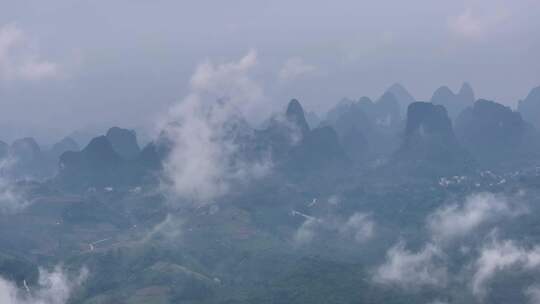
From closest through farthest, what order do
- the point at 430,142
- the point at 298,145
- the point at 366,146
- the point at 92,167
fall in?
1. the point at 430,142
2. the point at 298,145
3. the point at 92,167
4. the point at 366,146

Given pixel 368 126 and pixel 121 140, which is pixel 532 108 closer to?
pixel 368 126

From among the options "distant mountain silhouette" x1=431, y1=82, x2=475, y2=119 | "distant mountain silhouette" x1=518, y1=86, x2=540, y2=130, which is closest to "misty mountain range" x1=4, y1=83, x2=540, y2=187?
"distant mountain silhouette" x1=518, y1=86, x2=540, y2=130

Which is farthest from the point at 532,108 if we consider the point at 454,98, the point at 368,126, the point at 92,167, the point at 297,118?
the point at 92,167

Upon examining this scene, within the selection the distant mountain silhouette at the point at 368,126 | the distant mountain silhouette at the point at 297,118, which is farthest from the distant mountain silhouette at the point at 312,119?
the distant mountain silhouette at the point at 297,118

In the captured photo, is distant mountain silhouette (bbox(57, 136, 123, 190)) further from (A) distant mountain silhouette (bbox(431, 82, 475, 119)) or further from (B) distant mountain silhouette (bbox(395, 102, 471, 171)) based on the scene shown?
(A) distant mountain silhouette (bbox(431, 82, 475, 119))

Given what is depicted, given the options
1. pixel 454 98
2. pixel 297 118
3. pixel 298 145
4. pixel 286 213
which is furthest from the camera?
→ pixel 454 98

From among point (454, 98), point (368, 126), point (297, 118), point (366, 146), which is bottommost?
point (366, 146)

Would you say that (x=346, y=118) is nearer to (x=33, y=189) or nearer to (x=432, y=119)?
(x=432, y=119)
